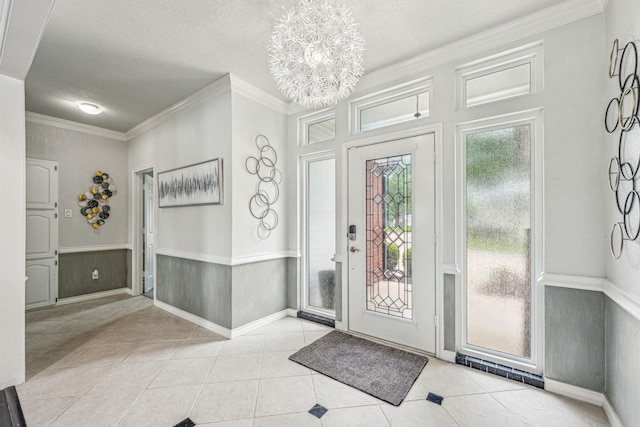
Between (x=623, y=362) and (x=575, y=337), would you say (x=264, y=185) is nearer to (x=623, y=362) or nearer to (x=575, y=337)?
(x=575, y=337)

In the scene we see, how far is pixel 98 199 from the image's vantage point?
445 centimetres

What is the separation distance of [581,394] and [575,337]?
0.38m

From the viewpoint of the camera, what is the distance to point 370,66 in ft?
8.89

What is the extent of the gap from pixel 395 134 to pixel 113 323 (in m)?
3.91

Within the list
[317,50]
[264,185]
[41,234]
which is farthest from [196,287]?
[317,50]

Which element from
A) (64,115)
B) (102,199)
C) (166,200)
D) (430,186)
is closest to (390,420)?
(430,186)

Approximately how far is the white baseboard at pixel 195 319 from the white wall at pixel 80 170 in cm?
164

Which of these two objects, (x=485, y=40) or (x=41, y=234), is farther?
(x=41, y=234)

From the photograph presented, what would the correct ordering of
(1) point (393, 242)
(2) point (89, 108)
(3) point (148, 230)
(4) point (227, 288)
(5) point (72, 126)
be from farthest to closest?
(3) point (148, 230)
(5) point (72, 126)
(2) point (89, 108)
(4) point (227, 288)
(1) point (393, 242)

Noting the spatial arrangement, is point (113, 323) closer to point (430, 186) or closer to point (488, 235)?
point (430, 186)

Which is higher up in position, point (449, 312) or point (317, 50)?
point (317, 50)

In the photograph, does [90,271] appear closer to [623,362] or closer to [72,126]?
[72,126]

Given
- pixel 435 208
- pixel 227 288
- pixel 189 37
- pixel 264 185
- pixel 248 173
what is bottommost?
pixel 227 288

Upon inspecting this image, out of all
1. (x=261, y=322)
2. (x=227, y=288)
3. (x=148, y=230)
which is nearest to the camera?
(x=227, y=288)
